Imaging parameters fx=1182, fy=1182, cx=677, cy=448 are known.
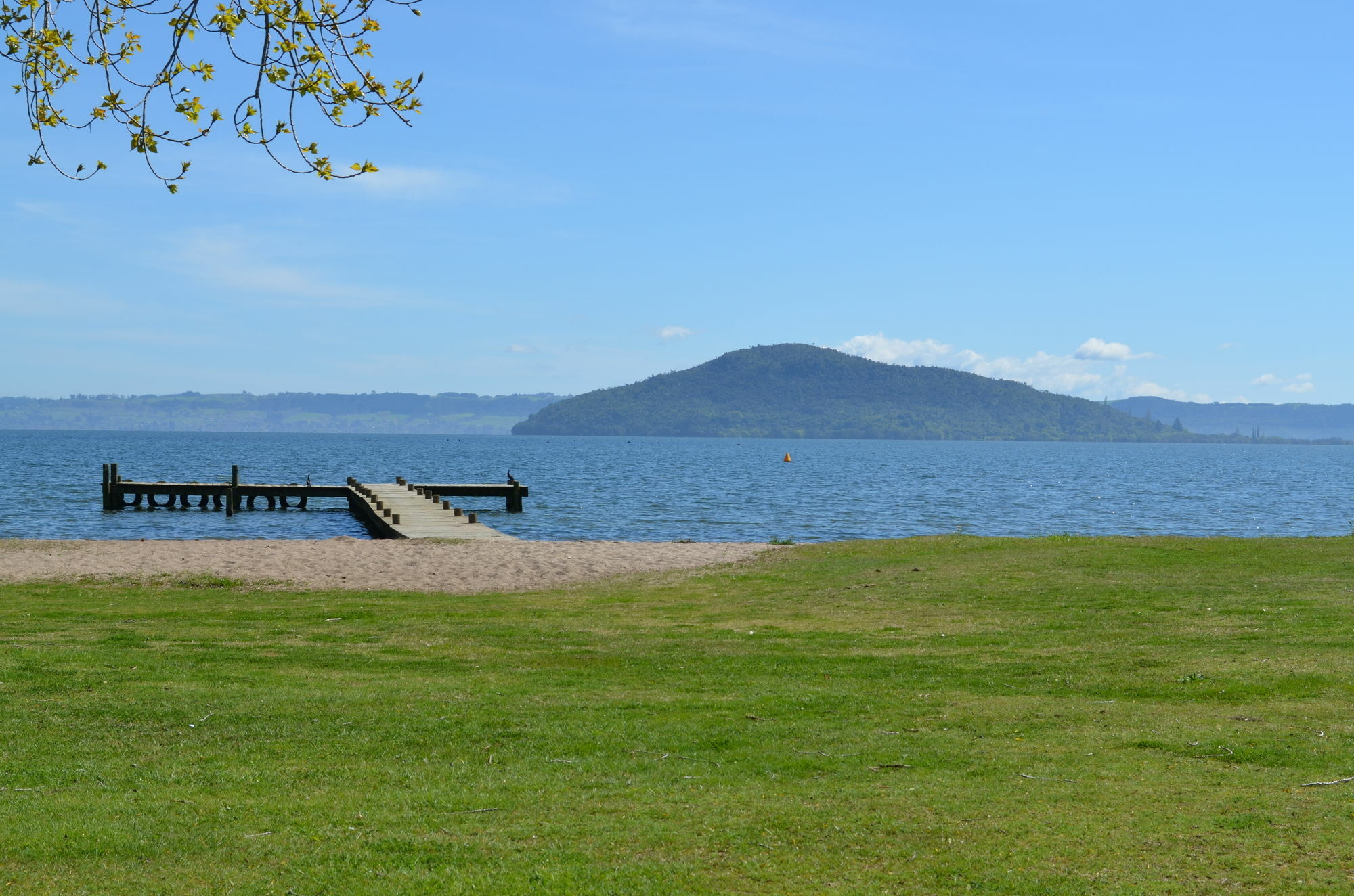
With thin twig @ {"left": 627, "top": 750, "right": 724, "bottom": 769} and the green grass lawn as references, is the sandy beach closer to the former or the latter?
the green grass lawn

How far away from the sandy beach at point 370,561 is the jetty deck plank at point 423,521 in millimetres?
3884

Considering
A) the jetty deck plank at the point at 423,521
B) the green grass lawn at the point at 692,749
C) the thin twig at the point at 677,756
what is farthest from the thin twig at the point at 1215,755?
the jetty deck plank at the point at 423,521

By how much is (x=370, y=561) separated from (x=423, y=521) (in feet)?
45.7

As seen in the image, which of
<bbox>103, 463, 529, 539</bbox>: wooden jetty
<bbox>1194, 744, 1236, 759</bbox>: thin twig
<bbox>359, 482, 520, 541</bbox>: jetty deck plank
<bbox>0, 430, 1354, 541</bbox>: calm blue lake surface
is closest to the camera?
<bbox>1194, 744, 1236, 759</bbox>: thin twig

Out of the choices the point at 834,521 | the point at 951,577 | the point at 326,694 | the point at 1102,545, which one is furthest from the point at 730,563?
the point at 834,521

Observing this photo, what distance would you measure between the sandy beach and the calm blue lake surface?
1154 centimetres

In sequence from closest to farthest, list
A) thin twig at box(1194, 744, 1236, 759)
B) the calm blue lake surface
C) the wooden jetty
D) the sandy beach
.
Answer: thin twig at box(1194, 744, 1236, 759) < the sandy beach < the wooden jetty < the calm blue lake surface

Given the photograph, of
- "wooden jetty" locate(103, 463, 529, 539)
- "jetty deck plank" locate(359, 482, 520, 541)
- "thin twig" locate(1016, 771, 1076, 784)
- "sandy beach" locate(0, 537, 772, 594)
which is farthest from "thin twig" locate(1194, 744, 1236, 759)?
"wooden jetty" locate(103, 463, 529, 539)

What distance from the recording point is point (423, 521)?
38.2m

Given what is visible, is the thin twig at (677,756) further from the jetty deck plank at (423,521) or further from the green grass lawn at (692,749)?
the jetty deck plank at (423,521)

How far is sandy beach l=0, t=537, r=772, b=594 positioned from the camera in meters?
21.6

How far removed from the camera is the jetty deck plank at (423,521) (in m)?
33.2

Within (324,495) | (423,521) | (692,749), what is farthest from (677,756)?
(324,495)

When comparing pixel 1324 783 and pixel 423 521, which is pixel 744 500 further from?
pixel 1324 783
